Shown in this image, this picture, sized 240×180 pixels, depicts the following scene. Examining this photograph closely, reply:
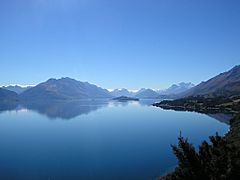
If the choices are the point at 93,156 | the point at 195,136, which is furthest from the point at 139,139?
the point at 93,156

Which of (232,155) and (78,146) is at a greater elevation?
(232,155)

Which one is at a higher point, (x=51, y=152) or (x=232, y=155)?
(x=232, y=155)

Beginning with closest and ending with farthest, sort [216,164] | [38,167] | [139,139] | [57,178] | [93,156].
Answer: [216,164] → [57,178] → [38,167] → [93,156] → [139,139]

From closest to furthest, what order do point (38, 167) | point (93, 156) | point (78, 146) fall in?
point (38, 167)
point (93, 156)
point (78, 146)

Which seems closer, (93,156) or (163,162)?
(163,162)

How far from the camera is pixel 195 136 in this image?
104m

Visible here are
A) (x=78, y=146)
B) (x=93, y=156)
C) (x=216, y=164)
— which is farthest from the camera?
(x=78, y=146)

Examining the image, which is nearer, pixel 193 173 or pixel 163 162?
pixel 193 173

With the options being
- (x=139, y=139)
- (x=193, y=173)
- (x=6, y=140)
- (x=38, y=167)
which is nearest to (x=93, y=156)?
(x=38, y=167)

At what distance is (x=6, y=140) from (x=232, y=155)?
313ft

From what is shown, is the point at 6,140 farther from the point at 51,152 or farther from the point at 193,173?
the point at 193,173

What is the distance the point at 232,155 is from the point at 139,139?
81776 millimetres

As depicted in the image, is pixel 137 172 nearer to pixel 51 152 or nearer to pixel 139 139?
pixel 51 152

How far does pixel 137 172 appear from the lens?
57281mm
